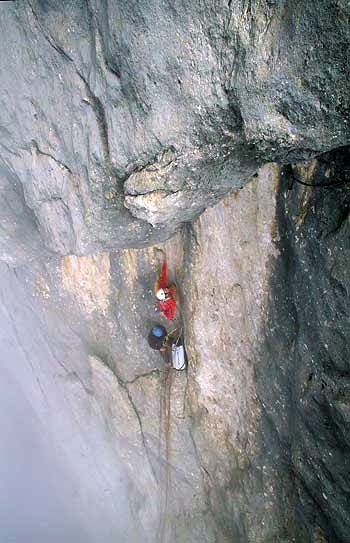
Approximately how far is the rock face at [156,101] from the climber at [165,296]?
101cm

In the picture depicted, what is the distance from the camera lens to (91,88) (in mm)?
3070

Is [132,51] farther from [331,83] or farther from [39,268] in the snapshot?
[39,268]

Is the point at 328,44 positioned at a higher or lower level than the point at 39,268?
higher

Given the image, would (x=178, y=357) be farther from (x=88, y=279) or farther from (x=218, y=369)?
(x=88, y=279)

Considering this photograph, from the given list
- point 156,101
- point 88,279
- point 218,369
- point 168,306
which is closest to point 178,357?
point 218,369

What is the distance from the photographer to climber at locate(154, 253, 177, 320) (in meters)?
4.99

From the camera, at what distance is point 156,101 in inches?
104

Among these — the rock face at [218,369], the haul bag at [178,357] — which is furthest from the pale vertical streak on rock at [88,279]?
the haul bag at [178,357]

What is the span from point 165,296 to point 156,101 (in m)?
2.68

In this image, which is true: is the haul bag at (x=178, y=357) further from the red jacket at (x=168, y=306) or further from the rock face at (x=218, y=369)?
the red jacket at (x=168, y=306)

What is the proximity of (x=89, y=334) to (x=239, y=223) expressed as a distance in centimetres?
358

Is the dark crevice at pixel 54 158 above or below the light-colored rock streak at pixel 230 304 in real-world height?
above

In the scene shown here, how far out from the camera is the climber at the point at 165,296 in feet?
16.4

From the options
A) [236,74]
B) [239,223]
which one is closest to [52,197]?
[239,223]
